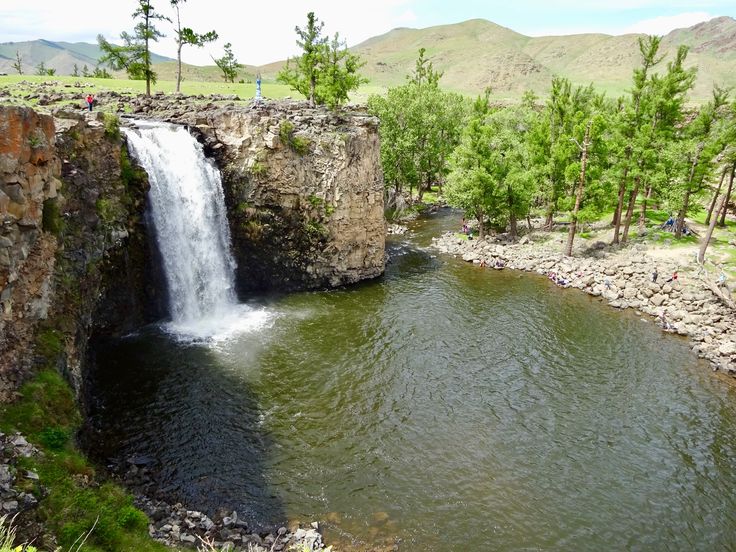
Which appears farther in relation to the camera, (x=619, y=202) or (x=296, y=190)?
(x=619, y=202)

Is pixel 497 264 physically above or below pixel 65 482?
above

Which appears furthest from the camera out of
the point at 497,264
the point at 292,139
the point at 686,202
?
the point at 497,264

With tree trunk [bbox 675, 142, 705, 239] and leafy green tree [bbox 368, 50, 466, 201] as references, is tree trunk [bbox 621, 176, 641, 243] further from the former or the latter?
leafy green tree [bbox 368, 50, 466, 201]

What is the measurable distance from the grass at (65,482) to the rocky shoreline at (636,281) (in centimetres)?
3057

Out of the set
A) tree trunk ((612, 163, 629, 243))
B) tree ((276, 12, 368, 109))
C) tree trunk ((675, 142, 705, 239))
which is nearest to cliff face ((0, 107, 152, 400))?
tree ((276, 12, 368, 109))

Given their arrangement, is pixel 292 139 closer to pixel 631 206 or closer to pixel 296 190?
pixel 296 190

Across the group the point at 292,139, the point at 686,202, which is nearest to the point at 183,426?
the point at 292,139

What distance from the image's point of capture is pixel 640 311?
34.6 meters

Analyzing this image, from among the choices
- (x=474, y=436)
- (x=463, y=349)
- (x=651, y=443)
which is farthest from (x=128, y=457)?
(x=651, y=443)

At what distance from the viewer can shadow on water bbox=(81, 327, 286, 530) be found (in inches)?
695

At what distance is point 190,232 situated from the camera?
3127cm

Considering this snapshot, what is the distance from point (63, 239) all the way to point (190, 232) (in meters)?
10.5

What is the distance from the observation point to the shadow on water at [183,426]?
17656mm

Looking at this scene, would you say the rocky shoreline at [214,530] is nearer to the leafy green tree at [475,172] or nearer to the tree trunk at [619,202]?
the leafy green tree at [475,172]
